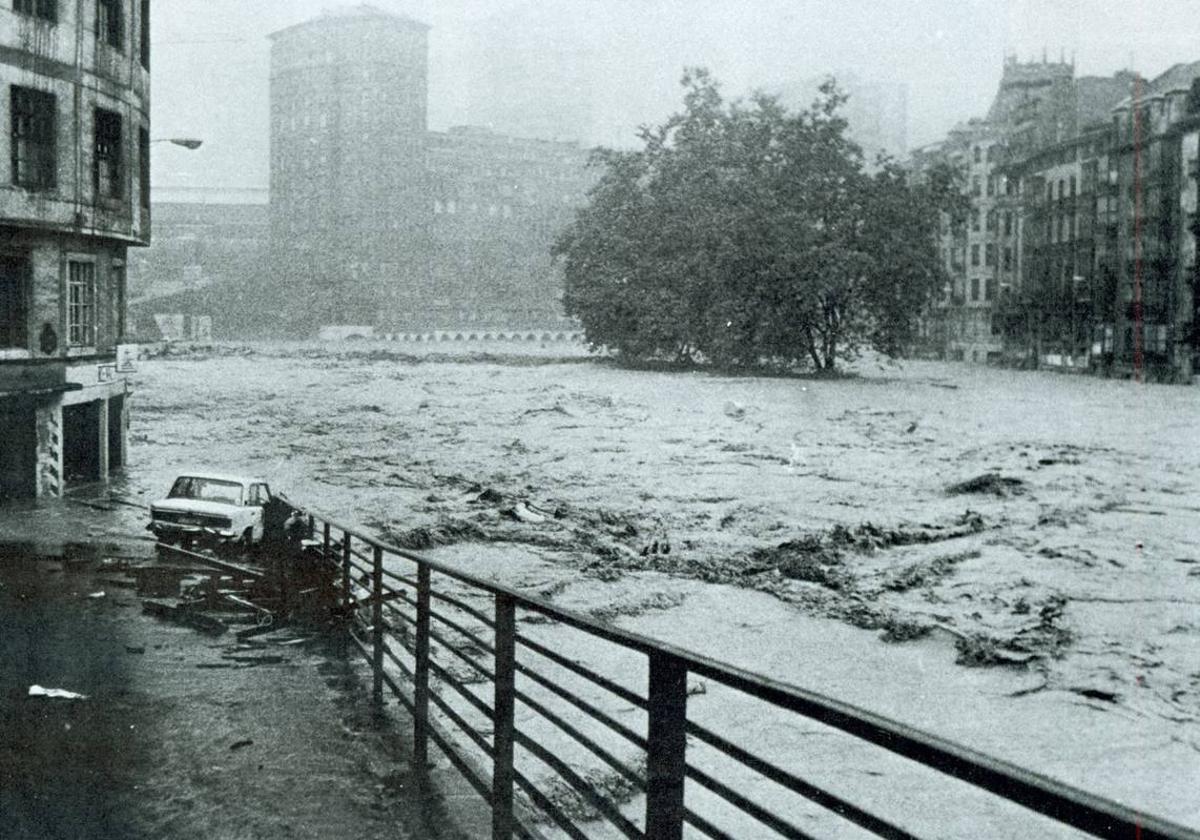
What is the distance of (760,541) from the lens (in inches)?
825

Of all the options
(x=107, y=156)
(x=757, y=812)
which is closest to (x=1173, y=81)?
(x=107, y=156)

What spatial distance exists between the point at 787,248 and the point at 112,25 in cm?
3478

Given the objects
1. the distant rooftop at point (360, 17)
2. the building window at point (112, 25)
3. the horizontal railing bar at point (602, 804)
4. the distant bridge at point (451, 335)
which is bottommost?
the horizontal railing bar at point (602, 804)

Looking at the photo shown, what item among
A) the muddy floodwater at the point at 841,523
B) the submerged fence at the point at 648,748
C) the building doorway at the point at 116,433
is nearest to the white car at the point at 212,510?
the muddy floodwater at the point at 841,523

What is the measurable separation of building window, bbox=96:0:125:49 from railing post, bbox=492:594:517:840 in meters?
23.0

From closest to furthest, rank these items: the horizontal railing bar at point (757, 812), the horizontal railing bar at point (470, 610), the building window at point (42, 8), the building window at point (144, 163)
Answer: the horizontal railing bar at point (757, 812) < the horizontal railing bar at point (470, 610) < the building window at point (42, 8) < the building window at point (144, 163)

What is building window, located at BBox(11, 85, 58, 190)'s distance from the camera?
2209 cm

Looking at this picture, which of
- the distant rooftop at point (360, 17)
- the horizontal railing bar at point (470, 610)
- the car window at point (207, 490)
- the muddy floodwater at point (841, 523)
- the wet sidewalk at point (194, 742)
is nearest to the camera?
the horizontal railing bar at point (470, 610)

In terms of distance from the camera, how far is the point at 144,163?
90.7 ft

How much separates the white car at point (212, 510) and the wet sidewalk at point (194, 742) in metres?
4.00

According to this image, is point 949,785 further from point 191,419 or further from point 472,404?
point 472,404

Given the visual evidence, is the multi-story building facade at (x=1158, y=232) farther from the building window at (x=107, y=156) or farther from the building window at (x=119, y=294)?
the building window at (x=107, y=156)

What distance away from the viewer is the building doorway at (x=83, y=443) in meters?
25.3

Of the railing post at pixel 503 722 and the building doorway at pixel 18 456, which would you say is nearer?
the railing post at pixel 503 722
